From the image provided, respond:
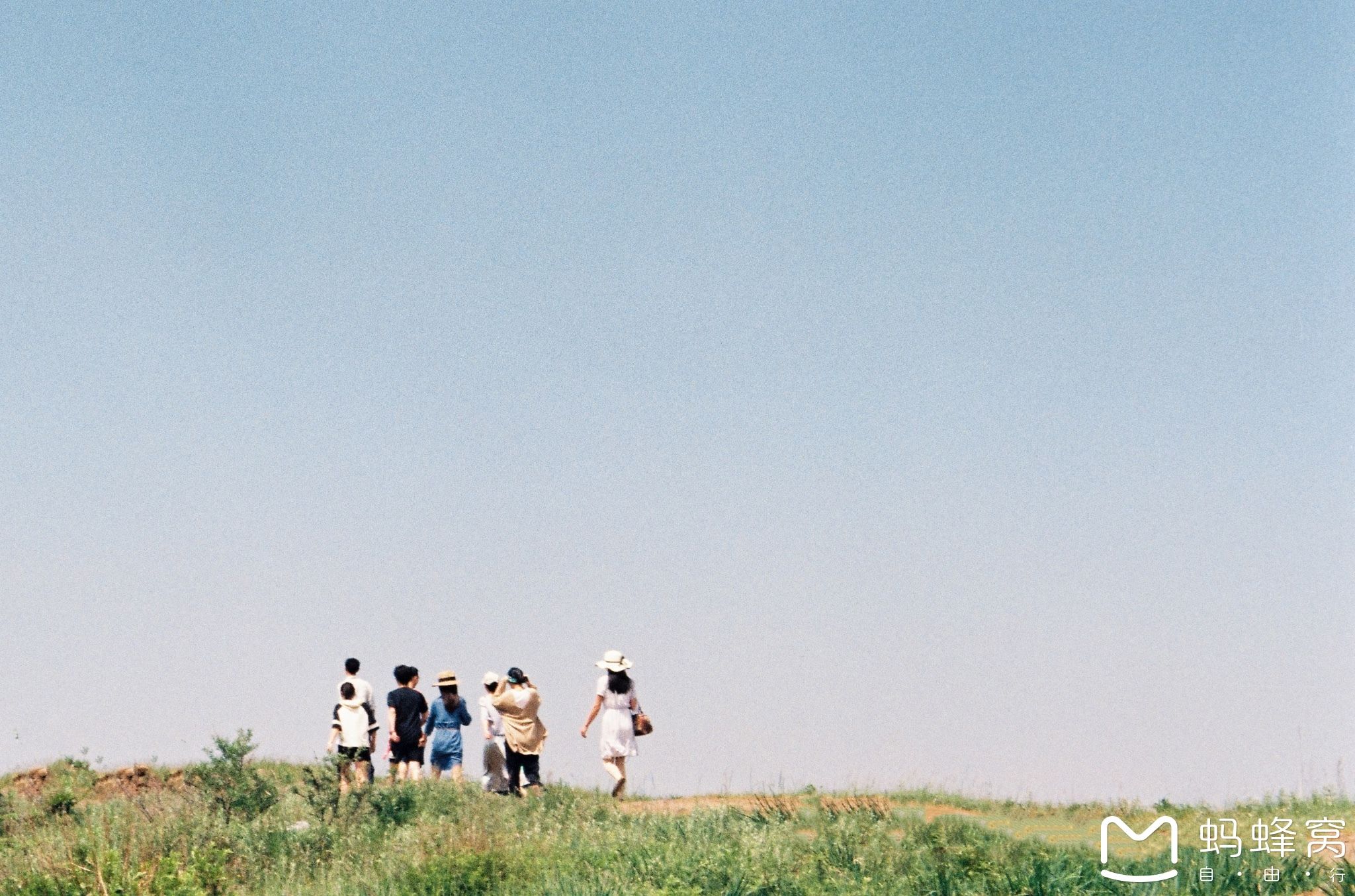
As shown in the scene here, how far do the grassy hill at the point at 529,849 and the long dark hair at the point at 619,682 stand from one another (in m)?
2.49

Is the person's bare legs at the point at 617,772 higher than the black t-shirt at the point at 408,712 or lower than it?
lower

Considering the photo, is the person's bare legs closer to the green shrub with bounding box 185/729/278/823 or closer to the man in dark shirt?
the man in dark shirt

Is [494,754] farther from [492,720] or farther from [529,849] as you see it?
[529,849]

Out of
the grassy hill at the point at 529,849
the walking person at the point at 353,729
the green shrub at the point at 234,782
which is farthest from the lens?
the walking person at the point at 353,729

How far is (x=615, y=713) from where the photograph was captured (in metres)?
19.2

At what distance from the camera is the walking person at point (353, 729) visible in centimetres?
1878

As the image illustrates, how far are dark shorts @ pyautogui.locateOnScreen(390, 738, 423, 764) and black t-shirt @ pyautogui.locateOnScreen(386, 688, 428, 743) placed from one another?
0.02m

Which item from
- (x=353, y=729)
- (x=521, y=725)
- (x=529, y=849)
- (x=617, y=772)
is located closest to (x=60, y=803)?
(x=353, y=729)

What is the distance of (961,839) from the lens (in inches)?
542

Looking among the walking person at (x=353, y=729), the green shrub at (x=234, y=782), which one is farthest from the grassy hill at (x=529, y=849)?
the walking person at (x=353, y=729)

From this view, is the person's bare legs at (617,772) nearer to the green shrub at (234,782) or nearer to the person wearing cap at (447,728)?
the person wearing cap at (447,728)

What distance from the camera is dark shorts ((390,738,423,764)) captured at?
19188mm

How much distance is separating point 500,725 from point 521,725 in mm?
607

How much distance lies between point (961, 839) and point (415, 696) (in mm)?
8389
